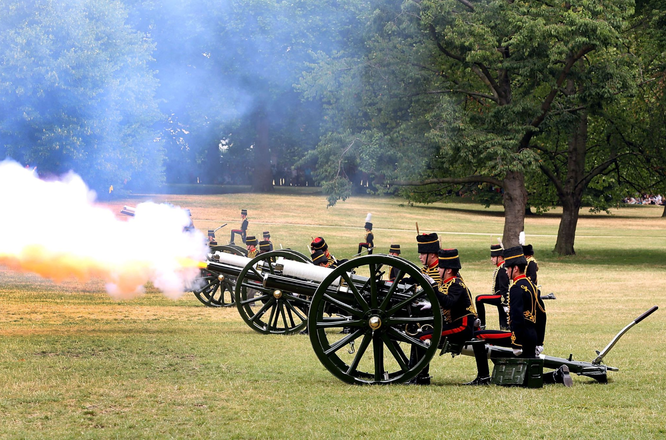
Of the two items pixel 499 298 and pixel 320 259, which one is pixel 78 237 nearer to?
pixel 320 259

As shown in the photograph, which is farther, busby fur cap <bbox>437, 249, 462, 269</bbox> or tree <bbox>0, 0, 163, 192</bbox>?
tree <bbox>0, 0, 163, 192</bbox>

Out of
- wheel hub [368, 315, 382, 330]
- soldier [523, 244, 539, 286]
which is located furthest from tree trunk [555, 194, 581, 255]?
wheel hub [368, 315, 382, 330]

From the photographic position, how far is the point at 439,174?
121 ft

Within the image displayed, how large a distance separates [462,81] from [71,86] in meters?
19.2

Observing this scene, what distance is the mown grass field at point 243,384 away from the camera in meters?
7.61

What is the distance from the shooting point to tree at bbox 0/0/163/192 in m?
21.7

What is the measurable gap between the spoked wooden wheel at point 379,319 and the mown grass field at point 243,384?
0.28 metres

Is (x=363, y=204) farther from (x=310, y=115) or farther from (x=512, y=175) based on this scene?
(x=512, y=175)

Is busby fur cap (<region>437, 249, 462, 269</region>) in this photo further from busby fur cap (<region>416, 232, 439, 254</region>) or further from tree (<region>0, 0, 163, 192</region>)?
tree (<region>0, 0, 163, 192</region>)

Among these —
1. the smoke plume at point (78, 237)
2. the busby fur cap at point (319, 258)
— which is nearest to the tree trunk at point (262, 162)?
the busby fur cap at point (319, 258)

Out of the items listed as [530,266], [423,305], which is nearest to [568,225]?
[530,266]

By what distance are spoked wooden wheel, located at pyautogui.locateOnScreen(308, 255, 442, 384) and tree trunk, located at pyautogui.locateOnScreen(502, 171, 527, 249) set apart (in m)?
24.9

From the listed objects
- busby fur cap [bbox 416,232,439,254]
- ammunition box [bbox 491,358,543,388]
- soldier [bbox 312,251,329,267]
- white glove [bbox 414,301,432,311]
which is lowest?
ammunition box [bbox 491,358,543,388]

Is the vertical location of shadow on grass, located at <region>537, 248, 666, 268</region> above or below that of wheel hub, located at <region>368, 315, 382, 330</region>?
below
